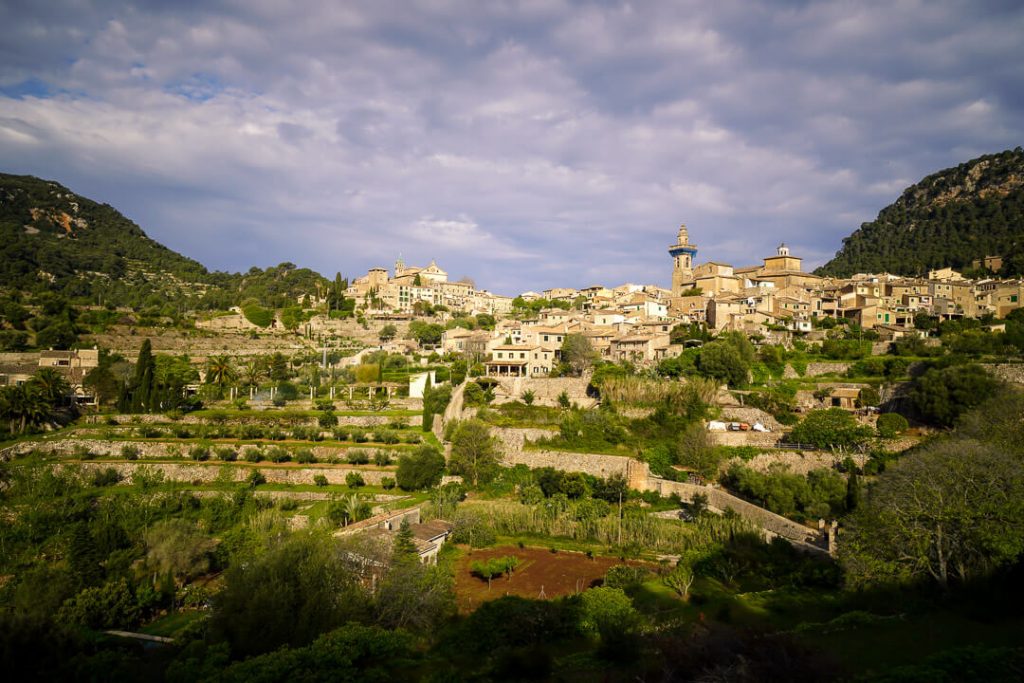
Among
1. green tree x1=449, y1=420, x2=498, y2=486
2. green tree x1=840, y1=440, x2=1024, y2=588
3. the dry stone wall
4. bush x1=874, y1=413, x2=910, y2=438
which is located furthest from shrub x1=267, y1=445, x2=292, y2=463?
bush x1=874, y1=413, x2=910, y2=438

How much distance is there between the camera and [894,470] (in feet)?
56.7

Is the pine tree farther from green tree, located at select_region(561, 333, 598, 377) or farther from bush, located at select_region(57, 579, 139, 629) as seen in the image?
green tree, located at select_region(561, 333, 598, 377)

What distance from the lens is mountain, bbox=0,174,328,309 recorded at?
72812 millimetres

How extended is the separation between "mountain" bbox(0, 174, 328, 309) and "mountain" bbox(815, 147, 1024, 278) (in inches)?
2934

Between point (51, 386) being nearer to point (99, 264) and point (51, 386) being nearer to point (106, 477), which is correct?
point (106, 477)

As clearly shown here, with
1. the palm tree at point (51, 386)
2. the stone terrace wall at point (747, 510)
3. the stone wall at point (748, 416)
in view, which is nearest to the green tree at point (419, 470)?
the stone terrace wall at point (747, 510)

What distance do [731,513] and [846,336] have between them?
74.9 feet

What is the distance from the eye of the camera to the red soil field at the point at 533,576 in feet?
61.7

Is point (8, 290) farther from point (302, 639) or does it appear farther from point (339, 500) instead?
point (302, 639)

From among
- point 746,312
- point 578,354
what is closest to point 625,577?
point 578,354

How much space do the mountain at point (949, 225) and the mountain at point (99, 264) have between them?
7452 centimetres

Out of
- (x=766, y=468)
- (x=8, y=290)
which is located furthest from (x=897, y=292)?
(x=8, y=290)

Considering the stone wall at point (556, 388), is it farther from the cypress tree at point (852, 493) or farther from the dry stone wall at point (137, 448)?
the cypress tree at point (852, 493)

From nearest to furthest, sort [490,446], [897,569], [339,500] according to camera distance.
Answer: [897,569] → [339,500] → [490,446]
